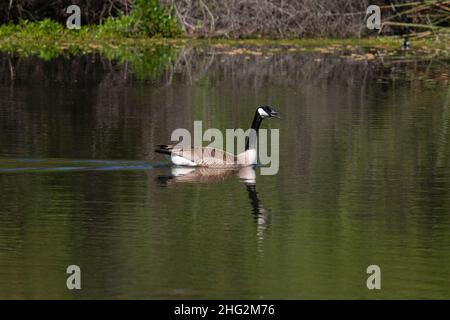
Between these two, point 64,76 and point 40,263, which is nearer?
point 40,263

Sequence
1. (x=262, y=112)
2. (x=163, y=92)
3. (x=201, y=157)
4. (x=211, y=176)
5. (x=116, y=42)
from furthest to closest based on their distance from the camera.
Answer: (x=116, y=42), (x=163, y=92), (x=262, y=112), (x=201, y=157), (x=211, y=176)

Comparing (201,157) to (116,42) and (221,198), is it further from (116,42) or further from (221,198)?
(116,42)

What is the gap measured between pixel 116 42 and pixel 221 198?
2555 centimetres

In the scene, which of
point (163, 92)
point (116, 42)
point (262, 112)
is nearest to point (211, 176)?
point (262, 112)

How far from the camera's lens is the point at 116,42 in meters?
39.6

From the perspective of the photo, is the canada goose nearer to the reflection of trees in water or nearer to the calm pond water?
the calm pond water

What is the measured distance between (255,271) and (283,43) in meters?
30.0

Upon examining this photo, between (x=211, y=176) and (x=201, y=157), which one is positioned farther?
(x=201, y=157)

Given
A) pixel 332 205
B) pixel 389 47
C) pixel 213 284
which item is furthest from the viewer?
pixel 389 47

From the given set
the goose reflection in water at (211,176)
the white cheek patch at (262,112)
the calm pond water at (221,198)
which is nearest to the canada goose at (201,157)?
the goose reflection in water at (211,176)
